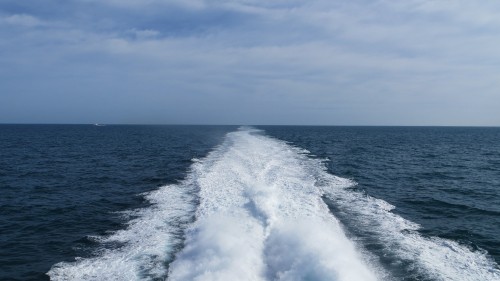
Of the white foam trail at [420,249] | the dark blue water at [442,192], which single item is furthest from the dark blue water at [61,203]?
the dark blue water at [442,192]

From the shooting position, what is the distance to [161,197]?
1905 centimetres

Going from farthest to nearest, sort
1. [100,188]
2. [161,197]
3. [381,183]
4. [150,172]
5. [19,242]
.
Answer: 1. [150,172]
2. [381,183]
3. [100,188]
4. [161,197]
5. [19,242]

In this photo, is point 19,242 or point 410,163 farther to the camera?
point 410,163

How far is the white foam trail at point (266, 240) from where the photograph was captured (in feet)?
31.2

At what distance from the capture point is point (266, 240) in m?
11.9

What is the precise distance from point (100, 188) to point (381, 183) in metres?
17.7

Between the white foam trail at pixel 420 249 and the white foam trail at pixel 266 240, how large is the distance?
1280 mm

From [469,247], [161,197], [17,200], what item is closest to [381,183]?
[469,247]

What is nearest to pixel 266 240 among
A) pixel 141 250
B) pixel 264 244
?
pixel 264 244

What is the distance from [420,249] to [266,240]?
4.93 meters

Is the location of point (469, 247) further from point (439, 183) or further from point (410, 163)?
point (410, 163)

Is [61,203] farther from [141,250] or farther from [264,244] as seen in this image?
[264,244]

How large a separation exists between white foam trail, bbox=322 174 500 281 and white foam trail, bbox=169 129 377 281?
1280mm

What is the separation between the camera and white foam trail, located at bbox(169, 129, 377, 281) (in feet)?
31.2
